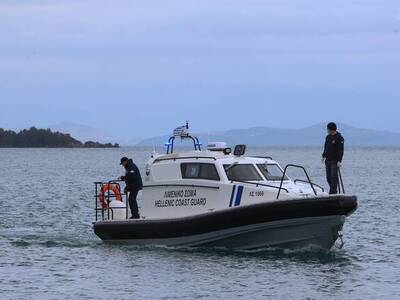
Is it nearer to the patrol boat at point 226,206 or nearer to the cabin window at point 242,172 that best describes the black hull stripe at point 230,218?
the patrol boat at point 226,206

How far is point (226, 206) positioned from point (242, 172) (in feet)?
2.91

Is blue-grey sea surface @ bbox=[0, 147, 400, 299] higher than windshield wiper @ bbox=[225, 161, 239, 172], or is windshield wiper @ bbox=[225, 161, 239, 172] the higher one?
windshield wiper @ bbox=[225, 161, 239, 172]

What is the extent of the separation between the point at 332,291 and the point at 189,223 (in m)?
4.57

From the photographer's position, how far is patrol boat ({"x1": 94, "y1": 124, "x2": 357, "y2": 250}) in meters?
22.1

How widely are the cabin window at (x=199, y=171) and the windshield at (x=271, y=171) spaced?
103 centimetres

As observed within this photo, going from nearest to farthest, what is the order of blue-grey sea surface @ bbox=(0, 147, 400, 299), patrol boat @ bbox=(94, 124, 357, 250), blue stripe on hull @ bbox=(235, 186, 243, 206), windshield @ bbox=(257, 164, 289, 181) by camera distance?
blue-grey sea surface @ bbox=(0, 147, 400, 299) → patrol boat @ bbox=(94, 124, 357, 250) → blue stripe on hull @ bbox=(235, 186, 243, 206) → windshield @ bbox=(257, 164, 289, 181)

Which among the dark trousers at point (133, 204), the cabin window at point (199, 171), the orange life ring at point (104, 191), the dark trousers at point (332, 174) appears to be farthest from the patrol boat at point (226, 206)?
the orange life ring at point (104, 191)

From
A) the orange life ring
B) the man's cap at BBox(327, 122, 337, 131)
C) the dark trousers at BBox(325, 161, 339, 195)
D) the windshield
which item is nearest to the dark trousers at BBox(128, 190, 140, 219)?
the orange life ring

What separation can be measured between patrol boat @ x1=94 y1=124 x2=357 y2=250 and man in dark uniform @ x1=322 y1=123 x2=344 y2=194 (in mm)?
502

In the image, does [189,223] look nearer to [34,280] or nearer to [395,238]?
[34,280]

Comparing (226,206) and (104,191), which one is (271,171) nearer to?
(226,206)

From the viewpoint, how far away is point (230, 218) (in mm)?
22547

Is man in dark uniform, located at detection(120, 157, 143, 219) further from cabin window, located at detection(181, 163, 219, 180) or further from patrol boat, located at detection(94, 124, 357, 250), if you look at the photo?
cabin window, located at detection(181, 163, 219, 180)

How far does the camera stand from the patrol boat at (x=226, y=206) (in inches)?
869
